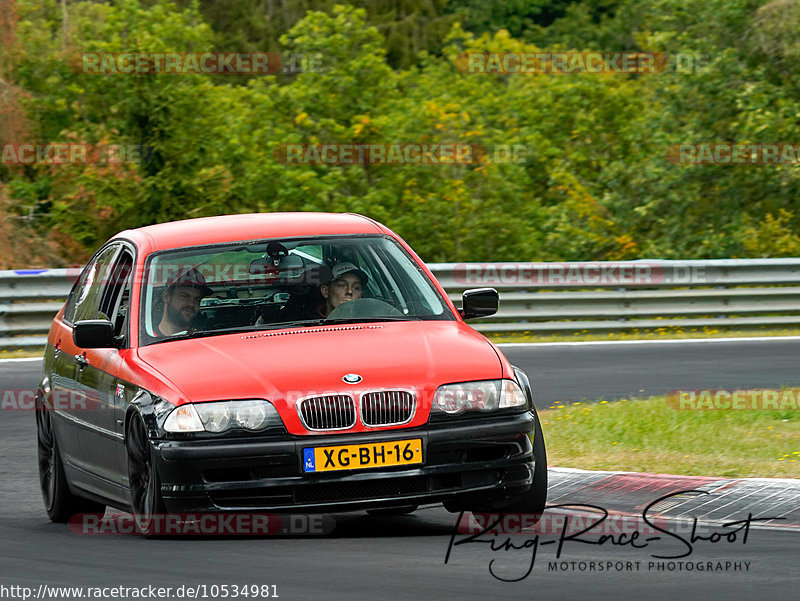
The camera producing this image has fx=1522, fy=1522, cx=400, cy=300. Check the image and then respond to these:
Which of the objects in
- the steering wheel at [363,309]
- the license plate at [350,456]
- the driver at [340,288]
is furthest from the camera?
the driver at [340,288]

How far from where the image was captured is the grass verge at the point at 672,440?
9.02 metres

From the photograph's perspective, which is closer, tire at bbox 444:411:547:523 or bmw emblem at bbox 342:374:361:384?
bmw emblem at bbox 342:374:361:384

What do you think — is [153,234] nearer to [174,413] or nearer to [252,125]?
[174,413]

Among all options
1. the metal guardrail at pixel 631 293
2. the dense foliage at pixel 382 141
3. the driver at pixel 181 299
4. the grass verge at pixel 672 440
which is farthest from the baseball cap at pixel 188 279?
the dense foliage at pixel 382 141

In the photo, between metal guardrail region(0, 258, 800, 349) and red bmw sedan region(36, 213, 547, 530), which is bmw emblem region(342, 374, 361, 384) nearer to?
red bmw sedan region(36, 213, 547, 530)

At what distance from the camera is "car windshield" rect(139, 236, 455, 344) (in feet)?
25.8

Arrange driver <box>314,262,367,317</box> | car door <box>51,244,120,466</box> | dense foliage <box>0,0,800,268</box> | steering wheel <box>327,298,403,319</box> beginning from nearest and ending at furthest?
steering wheel <box>327,298,403,319</box>
driver <box>314,262,367,317</box>
car door <box>51,244,120,466</box>
dense foliage <box>0,0,800,268</box>

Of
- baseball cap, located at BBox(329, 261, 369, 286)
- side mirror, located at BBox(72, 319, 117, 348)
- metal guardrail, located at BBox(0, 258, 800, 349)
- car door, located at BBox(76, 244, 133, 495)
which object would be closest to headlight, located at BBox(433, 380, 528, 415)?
baseball cap, located at BBox(329, 261, 369, 286)

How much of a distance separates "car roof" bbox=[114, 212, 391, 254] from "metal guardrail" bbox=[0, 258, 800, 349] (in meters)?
10.2

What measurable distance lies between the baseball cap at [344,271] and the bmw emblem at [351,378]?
1453mm

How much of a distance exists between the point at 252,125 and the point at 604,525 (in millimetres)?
26183

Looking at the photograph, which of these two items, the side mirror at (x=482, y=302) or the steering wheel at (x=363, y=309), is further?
the side mirror at (x=482, y=302)

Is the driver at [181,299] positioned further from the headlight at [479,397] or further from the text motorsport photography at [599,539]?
the text motorsport photography at [599,539]

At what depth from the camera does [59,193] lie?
2941 centimetres
